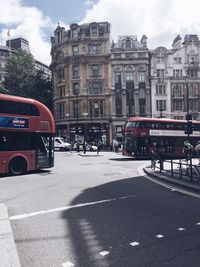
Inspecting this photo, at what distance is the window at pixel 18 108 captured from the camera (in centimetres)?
1564

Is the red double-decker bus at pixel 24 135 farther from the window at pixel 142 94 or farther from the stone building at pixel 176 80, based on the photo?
the stone building at pixel 176 80

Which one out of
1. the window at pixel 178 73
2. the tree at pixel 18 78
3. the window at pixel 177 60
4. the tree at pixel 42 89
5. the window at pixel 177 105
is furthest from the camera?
the tree at pixel 42 89

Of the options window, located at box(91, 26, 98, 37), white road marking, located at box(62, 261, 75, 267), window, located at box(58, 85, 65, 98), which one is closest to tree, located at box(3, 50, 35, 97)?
window, located at box(58, 85, 65, 98)

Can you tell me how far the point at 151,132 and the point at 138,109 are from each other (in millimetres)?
25236

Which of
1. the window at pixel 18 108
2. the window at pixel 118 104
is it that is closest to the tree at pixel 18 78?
the window at pixel 118 104

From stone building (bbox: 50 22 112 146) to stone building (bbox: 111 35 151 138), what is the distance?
123 centimetres

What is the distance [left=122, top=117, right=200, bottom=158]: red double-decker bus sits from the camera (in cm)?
Result: 2859

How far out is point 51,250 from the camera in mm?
5539

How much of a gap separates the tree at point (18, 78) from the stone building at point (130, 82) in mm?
18018

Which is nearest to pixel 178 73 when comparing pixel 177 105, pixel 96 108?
pixel 177 105

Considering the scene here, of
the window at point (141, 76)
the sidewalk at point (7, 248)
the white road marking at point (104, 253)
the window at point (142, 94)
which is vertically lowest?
the white road marking at point (104, 253)

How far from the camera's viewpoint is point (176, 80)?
54.3 metres

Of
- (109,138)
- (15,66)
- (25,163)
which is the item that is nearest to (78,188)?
(25,163)

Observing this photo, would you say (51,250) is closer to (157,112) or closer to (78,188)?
(78,188)
